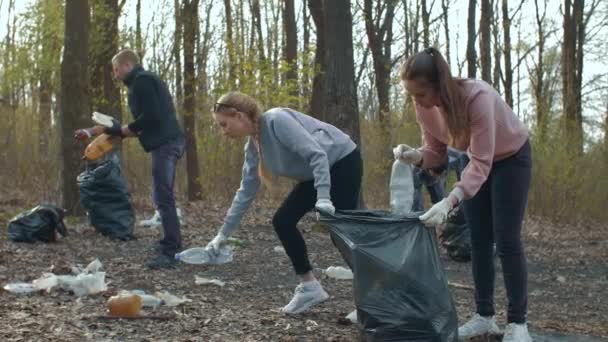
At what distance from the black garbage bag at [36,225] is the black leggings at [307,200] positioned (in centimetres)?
451

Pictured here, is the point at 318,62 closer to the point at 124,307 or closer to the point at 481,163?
the point at 124,307

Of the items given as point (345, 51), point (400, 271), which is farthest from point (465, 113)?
point (345, 51)

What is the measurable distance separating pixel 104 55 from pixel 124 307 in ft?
29.6

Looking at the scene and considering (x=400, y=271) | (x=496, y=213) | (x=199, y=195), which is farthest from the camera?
(x=199, y=195)

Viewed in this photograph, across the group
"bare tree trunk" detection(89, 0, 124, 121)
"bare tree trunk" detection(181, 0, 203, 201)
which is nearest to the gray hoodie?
"bare tree trunk" detection(89, 0, 124, 121)

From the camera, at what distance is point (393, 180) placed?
4477mm

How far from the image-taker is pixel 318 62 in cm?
1341

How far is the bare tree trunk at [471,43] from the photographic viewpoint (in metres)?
16.8

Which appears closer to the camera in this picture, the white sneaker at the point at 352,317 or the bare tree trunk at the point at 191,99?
the white sneaker at the point at 352,317

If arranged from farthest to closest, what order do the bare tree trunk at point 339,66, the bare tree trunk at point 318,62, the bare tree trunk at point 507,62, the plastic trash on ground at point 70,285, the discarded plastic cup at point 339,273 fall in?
1. the bare tree trunk at point 507,62
2. the bare tree trunk at point 318,62
3. the bare tree trunk at point 339,66
4. the discarded plastic cup at point 339,273
5. the plastic trash on ground at point 70,285

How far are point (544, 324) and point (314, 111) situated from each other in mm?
8271

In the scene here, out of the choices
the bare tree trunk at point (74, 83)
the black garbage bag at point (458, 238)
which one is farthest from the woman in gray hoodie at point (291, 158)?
the bare tree trunk at point (74, 83)

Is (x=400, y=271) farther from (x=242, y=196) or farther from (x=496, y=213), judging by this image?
(x=242, y=196)

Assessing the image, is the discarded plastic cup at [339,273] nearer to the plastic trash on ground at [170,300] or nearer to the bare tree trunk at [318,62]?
the plastic trash on ground at [170,300]
